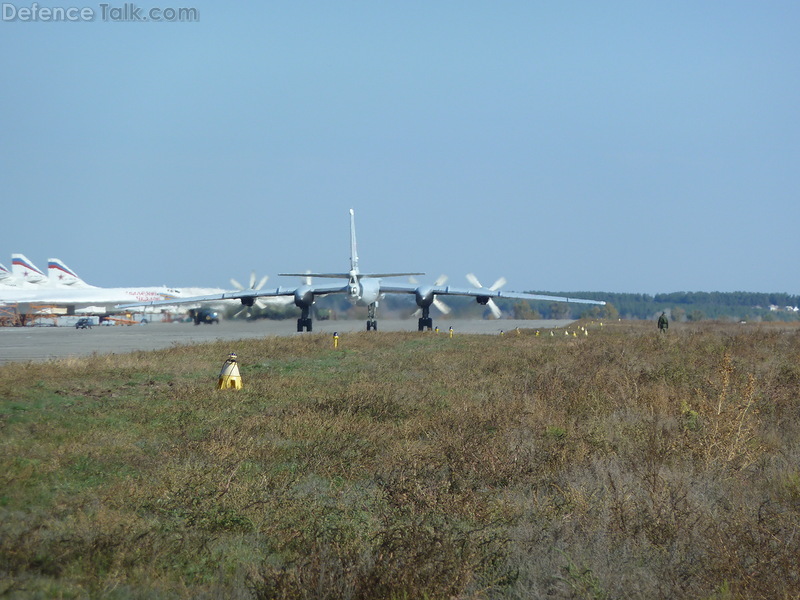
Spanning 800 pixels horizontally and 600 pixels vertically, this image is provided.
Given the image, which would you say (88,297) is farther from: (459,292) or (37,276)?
(459,292)

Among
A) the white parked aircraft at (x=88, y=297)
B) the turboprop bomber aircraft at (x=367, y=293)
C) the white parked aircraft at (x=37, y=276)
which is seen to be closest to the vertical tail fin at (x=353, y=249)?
the turboprop bomber aircraft at (x=367, y=293)

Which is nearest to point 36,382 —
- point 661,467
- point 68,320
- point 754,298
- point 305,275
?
point 661,467

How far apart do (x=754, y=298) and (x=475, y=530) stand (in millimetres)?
162905

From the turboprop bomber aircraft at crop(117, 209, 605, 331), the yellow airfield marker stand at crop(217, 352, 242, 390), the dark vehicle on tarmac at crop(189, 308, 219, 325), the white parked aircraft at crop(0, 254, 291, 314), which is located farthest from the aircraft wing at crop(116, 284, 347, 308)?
the yellow airfield marker stand at crop(217, 352, 242, 390)

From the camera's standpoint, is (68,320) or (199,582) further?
(68,320)

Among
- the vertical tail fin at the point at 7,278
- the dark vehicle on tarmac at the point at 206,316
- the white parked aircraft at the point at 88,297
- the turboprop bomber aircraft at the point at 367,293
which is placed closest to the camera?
the turboprop bomber aircraft at the point at 367,293

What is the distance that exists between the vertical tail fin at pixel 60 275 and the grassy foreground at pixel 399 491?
92.2 meters

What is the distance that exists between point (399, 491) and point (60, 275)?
106 meters

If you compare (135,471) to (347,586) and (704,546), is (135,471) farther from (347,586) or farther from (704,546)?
(704,546)

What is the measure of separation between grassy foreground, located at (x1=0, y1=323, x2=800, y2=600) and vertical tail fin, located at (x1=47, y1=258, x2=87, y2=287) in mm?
92248

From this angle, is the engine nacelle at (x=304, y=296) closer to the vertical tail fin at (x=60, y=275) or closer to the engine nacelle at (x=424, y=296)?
the engine nacelle at (x=424, y=296)

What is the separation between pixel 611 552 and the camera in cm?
622

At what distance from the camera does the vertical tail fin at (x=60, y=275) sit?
10262 cm

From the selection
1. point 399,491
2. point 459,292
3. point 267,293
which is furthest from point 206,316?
point 399,491
